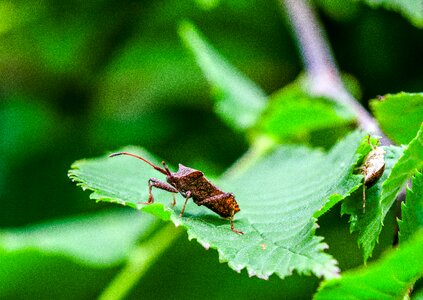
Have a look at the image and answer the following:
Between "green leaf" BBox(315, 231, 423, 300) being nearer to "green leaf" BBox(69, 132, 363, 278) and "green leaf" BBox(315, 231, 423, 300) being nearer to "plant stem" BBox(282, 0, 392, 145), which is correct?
"green leaf" BBox(69, 132, 363, 278)

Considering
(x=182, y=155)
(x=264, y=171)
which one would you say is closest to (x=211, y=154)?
(x=182, y=155)

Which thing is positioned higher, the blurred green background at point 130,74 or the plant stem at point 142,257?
the blurred green background at point 130,74

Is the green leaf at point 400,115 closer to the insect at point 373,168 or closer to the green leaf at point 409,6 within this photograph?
the insect at point 373,168

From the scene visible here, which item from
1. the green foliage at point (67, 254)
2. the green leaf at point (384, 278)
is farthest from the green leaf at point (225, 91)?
the green leaf at point (384, 278)

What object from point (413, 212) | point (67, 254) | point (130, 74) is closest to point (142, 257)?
point (67, 254)

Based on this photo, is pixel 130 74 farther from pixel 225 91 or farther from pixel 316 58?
pixel 316 58

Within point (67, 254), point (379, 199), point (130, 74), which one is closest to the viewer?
A: point (379, 199)

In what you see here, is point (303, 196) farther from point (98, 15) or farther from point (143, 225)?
point (98, 15)
